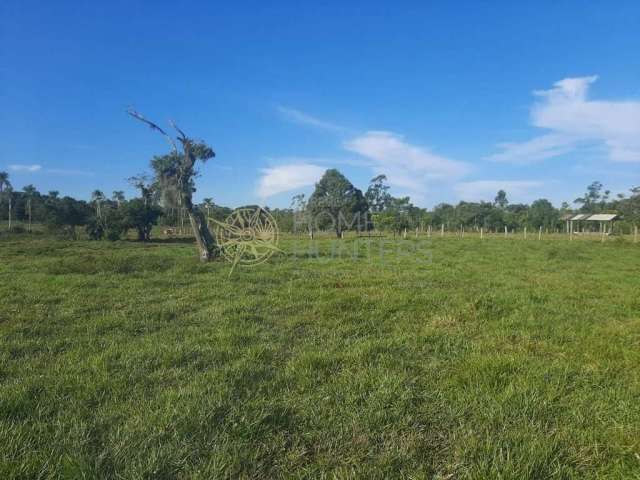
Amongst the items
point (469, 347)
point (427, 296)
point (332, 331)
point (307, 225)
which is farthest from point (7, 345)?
point (307, 225)

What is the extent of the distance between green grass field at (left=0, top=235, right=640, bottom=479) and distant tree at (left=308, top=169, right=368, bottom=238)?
29.5 metres

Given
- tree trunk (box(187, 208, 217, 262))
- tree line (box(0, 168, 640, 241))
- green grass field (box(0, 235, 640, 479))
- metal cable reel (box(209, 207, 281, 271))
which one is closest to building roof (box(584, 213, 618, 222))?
tree line (box(0, 168, 640, 241))

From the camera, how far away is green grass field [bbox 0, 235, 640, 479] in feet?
6.71

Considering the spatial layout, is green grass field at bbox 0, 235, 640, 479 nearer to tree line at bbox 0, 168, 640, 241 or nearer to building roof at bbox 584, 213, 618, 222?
tree line at bbox 0, 168, 640, 241

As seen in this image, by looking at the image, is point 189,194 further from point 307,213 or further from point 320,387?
point 307,213

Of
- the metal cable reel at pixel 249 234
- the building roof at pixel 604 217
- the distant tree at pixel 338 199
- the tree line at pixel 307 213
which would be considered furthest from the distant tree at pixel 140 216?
the building roof at pixel 604 217

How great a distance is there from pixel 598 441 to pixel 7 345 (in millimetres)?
5290

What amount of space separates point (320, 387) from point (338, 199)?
36.7 meters

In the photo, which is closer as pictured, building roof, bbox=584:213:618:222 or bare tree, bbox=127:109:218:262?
bare tree, bbox=127:109:218:262

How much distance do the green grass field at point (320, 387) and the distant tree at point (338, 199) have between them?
29480 mm

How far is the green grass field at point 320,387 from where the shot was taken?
80.5 inches

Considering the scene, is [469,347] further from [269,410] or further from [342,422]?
[269,410]

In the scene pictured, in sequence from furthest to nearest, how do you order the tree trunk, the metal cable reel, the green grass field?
the tree trunk
the metal cable reel
the green grass field

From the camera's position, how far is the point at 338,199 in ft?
128
